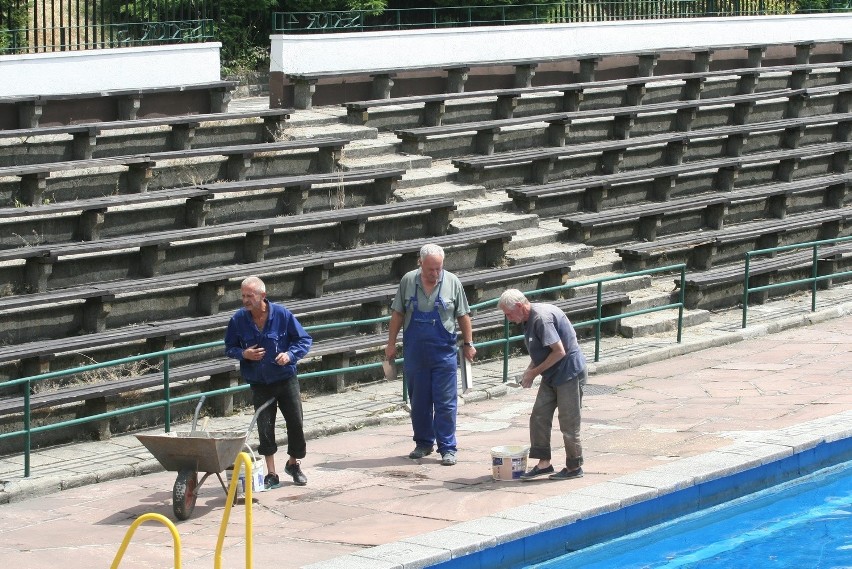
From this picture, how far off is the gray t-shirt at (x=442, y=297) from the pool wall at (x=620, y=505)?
1735 mm

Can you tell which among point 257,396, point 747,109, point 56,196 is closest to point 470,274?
point 56,196

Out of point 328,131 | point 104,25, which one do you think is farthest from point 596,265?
point 104,25

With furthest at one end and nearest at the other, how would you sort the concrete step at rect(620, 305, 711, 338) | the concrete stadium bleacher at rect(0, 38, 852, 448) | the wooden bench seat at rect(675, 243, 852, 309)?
the wooden bench seat at rect(675, 243, 852, 309), the concrete step at rect(620, 305, 711, 338), the concrete stadium bleacher at rect(0, 38, 852, 448)

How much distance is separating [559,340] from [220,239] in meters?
5.10

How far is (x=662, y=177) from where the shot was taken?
738 inches

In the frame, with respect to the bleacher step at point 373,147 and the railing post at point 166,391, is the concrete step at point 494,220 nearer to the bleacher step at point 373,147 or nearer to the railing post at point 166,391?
the bleacher step at point 373,147

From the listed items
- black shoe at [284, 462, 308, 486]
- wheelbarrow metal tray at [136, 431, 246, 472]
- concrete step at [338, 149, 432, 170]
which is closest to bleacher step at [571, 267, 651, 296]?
concrete step at [338, 149, 432, 170]

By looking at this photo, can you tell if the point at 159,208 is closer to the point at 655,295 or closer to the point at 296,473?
the point at 296,473

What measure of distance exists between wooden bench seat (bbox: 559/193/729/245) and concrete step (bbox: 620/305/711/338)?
5.00 feet

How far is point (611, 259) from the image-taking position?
16984 millimetres

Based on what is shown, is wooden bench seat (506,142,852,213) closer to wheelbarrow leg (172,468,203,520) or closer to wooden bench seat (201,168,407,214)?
wooden bench seat (201,168,407,214)

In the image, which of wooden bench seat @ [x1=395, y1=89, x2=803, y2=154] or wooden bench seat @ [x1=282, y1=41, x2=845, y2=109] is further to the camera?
wooden bench seat @ [x1=282, y1=41, x2=845, y2=109]

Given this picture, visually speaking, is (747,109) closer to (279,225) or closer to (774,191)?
(774,191)

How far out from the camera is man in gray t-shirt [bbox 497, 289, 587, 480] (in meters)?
9.59
